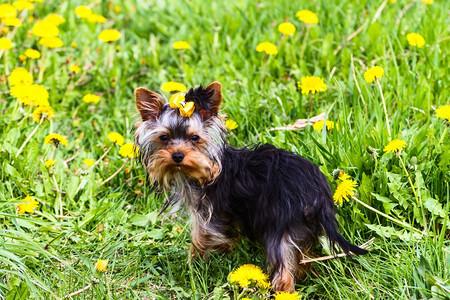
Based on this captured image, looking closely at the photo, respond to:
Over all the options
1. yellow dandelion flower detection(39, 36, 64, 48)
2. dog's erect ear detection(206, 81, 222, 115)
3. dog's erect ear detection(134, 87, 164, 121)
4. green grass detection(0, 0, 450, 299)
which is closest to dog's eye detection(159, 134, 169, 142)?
dog's erect ear detection(134, 87, 164, 121)

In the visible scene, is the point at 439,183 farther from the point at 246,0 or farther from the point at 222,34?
the point at 246,0

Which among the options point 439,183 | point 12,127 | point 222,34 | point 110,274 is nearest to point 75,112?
point 12,127

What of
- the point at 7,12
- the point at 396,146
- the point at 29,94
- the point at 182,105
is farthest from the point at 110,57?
the point at 396,146

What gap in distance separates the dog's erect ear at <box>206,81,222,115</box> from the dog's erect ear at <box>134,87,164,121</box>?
318 millimetres

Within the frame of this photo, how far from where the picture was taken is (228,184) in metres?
3.59

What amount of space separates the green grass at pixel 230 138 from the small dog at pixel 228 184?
0.26 metres

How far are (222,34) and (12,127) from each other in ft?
8.09

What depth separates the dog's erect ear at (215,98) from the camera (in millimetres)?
3547

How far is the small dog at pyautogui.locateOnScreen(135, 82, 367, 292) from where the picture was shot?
11.0 ft

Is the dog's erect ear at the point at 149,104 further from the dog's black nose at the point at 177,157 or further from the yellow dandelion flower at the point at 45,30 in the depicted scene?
the yellow dandelion flower at the point at 45,30

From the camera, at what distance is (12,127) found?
4918 mm

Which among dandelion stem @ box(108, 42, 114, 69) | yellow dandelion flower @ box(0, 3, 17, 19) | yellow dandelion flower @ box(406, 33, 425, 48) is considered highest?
yellow dandelion flower @ box(406, 33, 425, 48)

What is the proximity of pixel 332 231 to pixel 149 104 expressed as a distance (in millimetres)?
1338

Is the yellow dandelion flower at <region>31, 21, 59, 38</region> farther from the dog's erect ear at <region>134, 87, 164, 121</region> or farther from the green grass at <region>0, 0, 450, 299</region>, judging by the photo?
the dog's erect ear at <region>134, 87, 164, 121</region>
